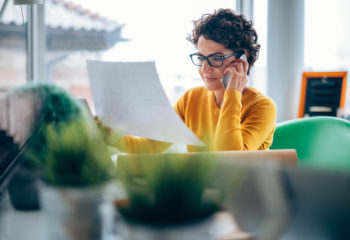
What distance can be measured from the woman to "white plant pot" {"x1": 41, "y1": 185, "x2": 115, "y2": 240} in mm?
730

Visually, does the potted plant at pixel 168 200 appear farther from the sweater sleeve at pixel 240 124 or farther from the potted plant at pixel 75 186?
the sweater sleeve at pixel 240 124

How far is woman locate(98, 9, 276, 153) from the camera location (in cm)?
111

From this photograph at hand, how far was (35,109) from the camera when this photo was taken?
57cm

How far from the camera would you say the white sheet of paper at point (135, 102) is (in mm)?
682

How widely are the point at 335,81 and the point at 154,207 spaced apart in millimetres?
2197

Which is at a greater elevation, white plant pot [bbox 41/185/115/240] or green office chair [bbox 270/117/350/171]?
white plant pot [bbox 41/185/115/240]

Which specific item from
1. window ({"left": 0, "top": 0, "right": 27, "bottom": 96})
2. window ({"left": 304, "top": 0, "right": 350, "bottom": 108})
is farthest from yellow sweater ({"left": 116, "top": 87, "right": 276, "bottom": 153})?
window ({"left": 304, "top": 0, "right": 350, "bottom": 108})

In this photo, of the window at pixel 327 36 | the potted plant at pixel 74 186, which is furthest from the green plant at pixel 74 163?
the window at pixel 327 36

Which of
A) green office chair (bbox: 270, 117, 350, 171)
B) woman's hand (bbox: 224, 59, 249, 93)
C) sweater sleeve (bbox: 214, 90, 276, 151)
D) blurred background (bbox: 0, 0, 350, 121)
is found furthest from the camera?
blurred background (bbox: 0, 0, 350, 121)

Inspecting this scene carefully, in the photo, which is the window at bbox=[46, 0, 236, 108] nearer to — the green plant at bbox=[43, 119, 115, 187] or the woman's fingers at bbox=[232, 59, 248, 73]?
the woman's fingers at bbox=[232, 59, 248, 73]

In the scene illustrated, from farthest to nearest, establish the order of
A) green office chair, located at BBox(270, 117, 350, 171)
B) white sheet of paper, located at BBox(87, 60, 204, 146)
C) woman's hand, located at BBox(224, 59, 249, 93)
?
green office chair, located at BBox(270, 117, 350, 171), woman's hand, located at BBox(224, 59, 249, 93), white sheet of paper, located at BBox(87, 60, 204, 146)

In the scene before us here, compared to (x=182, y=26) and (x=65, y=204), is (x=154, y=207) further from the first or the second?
(x=182, y=26)

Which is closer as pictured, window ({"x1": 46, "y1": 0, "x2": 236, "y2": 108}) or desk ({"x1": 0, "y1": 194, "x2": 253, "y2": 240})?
desk ({"x1": 0, "y1": 194, "x2": 253, "y2": 240})

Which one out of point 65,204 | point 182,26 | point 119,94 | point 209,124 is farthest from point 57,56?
point 65,204
